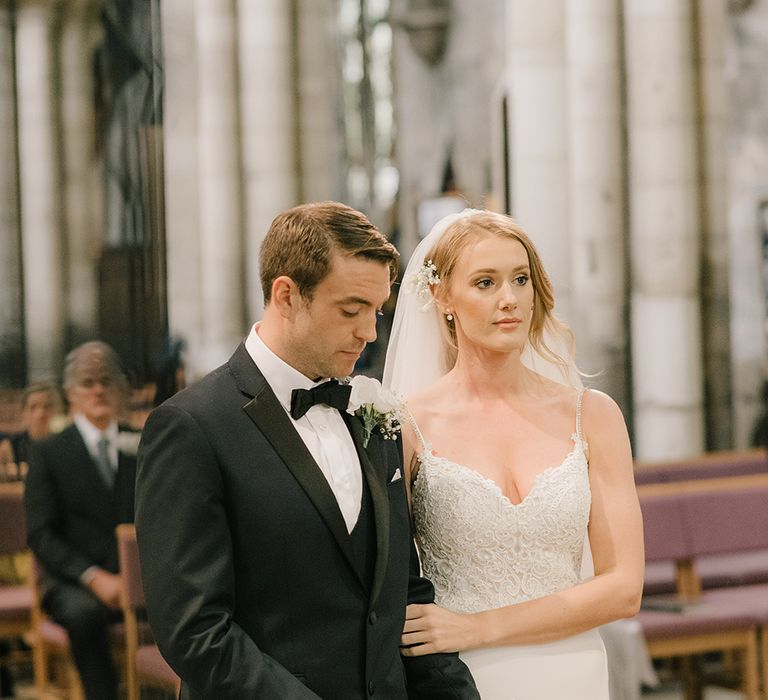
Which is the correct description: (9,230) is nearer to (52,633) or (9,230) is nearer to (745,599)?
(52,633)

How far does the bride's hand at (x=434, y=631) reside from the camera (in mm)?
2320

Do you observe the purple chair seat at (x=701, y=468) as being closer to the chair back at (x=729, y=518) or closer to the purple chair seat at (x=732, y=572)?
the purple chair seat at (x=732, y=572)

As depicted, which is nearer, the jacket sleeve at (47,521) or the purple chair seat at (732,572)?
the jacket sleeve at (47,521)

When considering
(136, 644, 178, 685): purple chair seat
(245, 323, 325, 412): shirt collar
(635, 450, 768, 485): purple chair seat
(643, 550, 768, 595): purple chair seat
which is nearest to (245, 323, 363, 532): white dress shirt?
(245, 323, 325, 412): shirt collar

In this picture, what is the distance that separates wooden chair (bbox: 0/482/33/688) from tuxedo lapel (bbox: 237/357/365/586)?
1615mm

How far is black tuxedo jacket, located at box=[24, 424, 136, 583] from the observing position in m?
A: 3.26

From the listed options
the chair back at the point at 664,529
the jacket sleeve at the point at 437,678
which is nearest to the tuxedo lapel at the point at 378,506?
the jacket sleeve at the point at 437,678

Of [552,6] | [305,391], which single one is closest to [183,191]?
[552,6]

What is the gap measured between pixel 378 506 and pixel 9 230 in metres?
1.93

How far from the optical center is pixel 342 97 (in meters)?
18.7

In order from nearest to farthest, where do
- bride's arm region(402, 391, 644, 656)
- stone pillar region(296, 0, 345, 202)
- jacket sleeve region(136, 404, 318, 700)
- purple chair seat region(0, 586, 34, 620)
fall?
1. jacket sleeve region(136, 404, 318, 700)
2. bride's arm region(402, 391, 644, 656)
3. purple chair seat region(0, 586, 34, 620)
4. stone pillar region(296, 0, 345, 202)

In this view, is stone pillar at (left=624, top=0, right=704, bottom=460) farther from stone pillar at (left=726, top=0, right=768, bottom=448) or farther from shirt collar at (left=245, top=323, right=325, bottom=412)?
shirt collar at (left=245, top=323, right=325, bottom=412)

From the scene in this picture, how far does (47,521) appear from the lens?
329cm

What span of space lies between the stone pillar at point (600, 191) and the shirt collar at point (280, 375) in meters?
6.00
